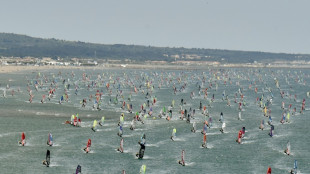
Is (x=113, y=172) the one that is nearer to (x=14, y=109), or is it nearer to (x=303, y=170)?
(x=303, y=170)

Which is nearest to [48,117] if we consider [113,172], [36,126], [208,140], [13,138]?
[36,126]

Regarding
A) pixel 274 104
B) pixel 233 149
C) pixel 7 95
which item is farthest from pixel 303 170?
pixel 7 95

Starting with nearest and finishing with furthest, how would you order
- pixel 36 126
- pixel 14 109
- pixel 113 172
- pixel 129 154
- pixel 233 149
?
pixel 113 172 → pixel 129 154 → pixel 233 149 → pixel 36 126 → pixel 14 109

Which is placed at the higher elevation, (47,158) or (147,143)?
(47,158)

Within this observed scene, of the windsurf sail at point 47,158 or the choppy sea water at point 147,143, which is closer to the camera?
the windsurf sail at point 47,158

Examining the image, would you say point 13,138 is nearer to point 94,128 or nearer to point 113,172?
point 94,128

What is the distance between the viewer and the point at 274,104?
140 m

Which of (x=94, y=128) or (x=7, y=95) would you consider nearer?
(x=94, y=128)

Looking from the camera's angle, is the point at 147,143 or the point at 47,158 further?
the point at 147,143

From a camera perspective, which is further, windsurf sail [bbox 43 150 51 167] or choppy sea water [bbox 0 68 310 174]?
choppy sea water [bbox 0 68 310 174]

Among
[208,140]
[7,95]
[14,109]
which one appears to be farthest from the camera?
[7,95]

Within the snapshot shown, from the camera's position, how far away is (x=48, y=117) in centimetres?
9975

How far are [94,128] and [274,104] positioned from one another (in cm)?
6573

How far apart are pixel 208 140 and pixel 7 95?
70945 mm
